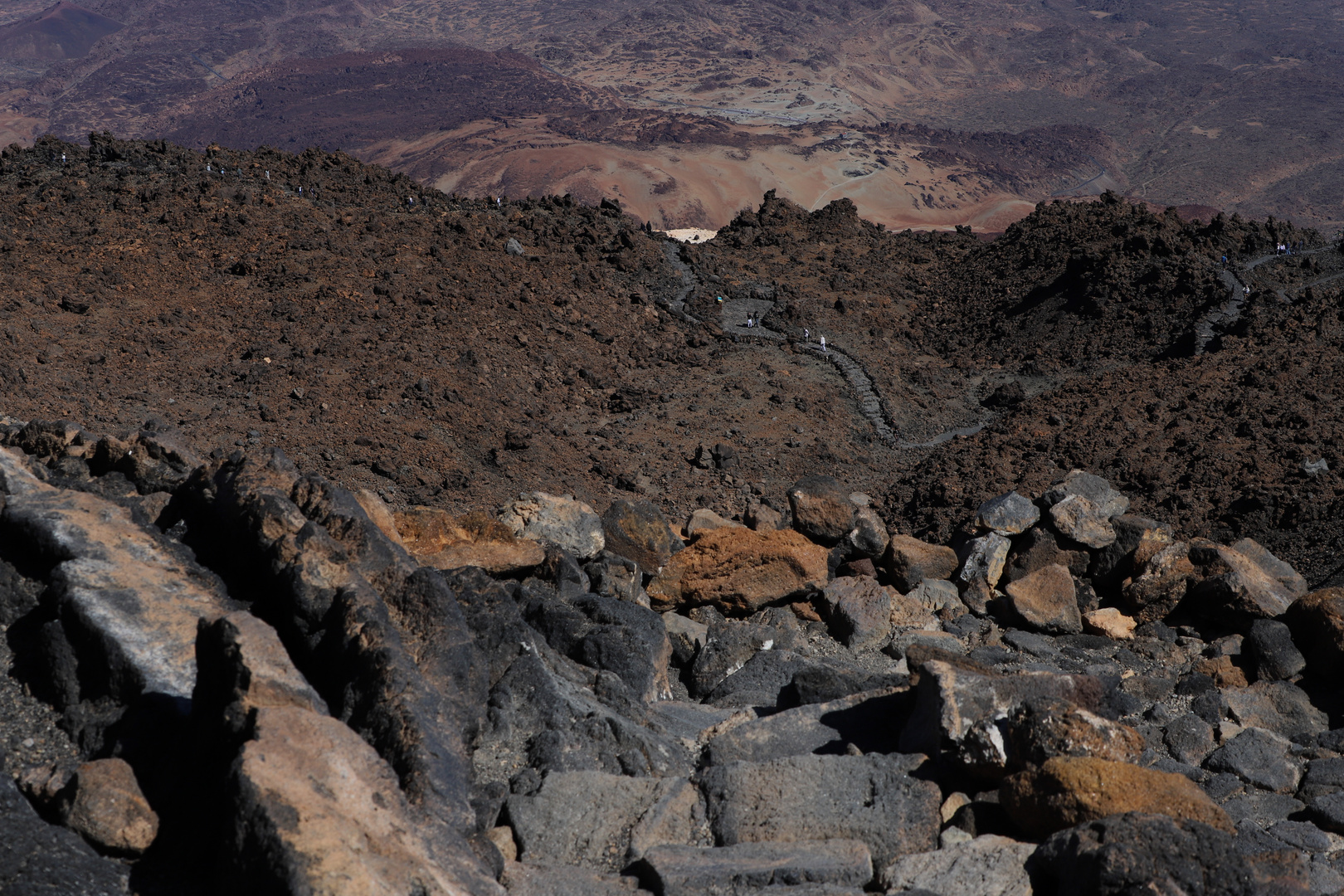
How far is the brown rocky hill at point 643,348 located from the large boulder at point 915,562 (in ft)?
8.00

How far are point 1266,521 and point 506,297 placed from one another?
11.5 metres

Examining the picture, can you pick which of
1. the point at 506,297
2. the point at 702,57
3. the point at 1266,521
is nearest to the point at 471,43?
the point at 702,57

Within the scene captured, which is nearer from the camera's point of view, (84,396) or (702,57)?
(84,396)

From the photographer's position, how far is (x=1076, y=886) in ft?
11.1

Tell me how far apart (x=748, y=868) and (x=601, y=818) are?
756mm

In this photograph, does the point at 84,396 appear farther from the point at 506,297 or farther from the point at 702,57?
the point at 702,57

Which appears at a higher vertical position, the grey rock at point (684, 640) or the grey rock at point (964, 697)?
the grey rock at point (964, 697)

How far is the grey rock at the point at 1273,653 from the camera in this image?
6418 millimetres

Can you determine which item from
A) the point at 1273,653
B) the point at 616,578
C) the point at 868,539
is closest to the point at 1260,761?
the point at 1273,653

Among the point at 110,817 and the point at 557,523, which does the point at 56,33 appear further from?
the point at 110,817

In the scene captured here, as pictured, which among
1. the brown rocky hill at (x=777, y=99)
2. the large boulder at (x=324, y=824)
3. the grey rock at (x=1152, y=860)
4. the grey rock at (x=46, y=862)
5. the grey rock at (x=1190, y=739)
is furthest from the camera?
the brown rocky hill at (x=777, y=99)

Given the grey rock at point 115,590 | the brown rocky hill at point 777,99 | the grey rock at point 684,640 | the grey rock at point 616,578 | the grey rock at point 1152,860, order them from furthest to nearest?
the brown rocky hill at point 777,99 < the grey rock at point 616,578 < the grey rock at point 684,640 < the grey rock at point 115,590 < the grey rock at point 1152,860

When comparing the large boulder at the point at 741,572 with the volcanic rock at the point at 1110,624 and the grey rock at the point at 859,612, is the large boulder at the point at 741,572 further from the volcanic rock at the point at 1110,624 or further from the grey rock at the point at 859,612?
the volcanic rock at the point at 1110,624

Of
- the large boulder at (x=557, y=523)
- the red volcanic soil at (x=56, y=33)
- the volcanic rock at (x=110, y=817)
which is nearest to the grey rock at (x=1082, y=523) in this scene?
the large boulder at (x=557, y=523)
